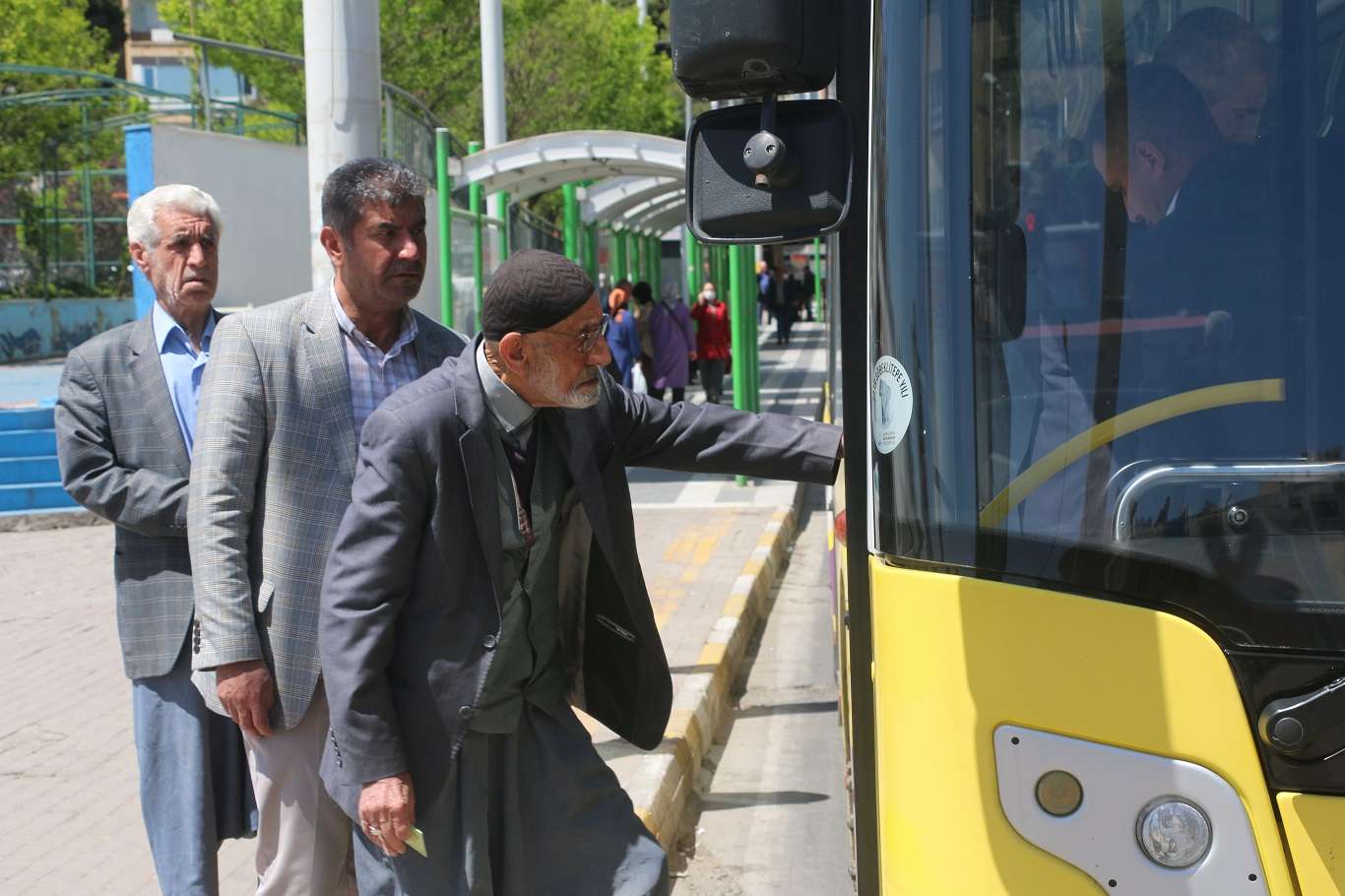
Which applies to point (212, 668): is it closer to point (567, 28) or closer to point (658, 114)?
point (567, 28)

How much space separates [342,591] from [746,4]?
1238mm

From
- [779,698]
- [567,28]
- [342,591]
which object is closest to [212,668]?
[342,591]

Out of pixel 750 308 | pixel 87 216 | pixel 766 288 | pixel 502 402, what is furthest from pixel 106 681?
pixel 766 288

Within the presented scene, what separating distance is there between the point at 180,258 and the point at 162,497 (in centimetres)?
60

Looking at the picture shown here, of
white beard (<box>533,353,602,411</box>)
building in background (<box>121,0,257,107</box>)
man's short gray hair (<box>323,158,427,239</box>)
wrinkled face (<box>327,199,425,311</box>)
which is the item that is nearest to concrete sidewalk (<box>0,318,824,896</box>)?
wrinkled face (<box>327,199,425,311</box>)

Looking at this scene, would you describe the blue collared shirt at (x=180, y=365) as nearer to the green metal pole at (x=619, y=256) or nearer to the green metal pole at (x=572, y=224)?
the green metal pole at (x=572, y=224)

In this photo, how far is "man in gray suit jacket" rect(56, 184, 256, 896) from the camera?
3.60 metres

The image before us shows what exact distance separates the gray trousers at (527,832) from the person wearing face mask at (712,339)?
17.9 metres

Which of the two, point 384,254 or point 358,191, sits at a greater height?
point 358,191

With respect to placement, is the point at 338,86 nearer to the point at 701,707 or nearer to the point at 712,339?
the point at 701,707

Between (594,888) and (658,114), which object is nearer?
(594,888)

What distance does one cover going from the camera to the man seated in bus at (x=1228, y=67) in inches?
100.0

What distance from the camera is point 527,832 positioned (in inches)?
117

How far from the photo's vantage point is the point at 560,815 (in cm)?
297
